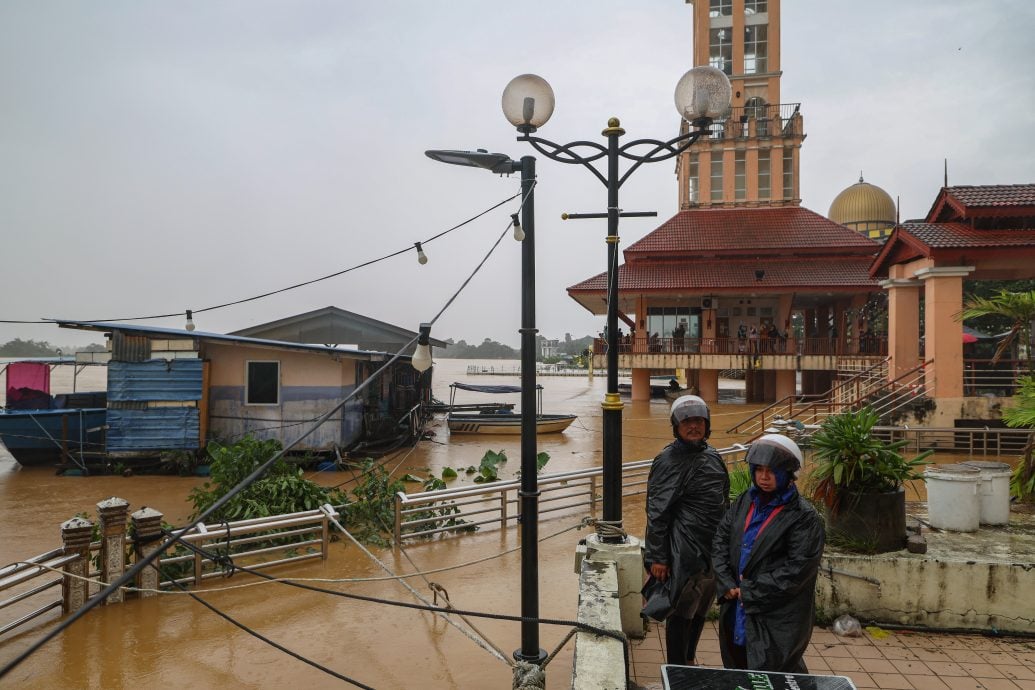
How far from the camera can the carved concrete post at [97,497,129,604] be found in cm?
680

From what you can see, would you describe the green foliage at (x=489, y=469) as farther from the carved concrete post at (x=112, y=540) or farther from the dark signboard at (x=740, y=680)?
the dark signboard at (x=740, y=680)

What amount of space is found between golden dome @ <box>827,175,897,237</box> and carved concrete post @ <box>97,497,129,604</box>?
179ft

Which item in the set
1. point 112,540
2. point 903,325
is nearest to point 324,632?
point 112,540

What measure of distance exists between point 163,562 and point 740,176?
30723 millimetres

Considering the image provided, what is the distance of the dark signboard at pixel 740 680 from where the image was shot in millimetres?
2654

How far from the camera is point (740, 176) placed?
31.4 m

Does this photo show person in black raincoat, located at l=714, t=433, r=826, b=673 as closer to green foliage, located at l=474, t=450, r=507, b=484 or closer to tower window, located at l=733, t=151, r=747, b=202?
green foliage, located at l=474, t=450, r=507, b=484

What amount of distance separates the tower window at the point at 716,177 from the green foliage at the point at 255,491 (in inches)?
1053

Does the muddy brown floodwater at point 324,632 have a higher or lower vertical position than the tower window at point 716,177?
lower

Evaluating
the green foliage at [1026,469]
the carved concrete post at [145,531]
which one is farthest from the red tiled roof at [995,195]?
the carved concrete post at [145,531]

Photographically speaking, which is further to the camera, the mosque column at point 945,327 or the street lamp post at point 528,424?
the mosque column at point 945,327

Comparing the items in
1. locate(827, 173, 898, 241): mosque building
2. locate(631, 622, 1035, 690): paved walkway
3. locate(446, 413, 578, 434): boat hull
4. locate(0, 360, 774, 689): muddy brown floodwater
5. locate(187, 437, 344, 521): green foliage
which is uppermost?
locate(827, 173, 898, 241): mosque building

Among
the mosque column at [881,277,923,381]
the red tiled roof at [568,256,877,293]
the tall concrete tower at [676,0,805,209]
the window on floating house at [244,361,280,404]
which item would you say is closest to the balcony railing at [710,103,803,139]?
the tall concrete tower at [676,0,805,209]

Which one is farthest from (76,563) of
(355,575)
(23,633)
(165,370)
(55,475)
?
(55,475)
